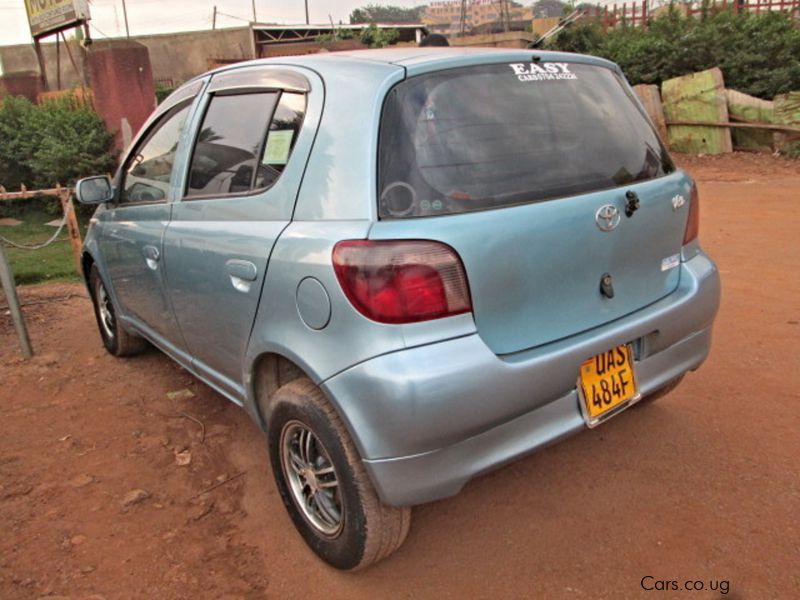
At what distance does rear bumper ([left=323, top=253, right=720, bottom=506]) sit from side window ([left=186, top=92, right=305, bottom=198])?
936 mm

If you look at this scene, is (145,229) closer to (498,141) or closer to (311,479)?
(311,479)

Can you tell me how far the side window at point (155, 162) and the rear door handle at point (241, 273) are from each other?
0.86 m

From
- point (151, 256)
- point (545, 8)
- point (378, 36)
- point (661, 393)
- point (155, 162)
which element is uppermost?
point (545, 8)

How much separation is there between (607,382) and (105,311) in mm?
3590

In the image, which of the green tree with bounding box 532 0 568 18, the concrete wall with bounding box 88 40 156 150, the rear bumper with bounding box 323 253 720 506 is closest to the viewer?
the rear bumper with bounding box 323 253 720 506

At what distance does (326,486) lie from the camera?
228 cm

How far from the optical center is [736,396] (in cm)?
335

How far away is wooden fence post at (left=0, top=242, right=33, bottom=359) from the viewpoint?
435cm

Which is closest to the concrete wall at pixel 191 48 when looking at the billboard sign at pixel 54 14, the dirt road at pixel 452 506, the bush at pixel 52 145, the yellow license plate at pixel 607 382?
the billboard sign at pixel 54 14

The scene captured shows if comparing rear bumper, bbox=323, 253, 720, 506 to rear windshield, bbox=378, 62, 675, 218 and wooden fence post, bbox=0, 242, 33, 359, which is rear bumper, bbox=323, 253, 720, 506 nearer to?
rear windshield, bbox=378, 62, 675, 218

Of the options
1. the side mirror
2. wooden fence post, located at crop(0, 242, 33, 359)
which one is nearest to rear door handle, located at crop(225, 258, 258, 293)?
the side mirror

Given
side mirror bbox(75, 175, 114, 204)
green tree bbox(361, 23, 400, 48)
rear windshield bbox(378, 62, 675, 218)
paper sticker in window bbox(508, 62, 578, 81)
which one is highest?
green tree bbox(361, 23, 400, 48)

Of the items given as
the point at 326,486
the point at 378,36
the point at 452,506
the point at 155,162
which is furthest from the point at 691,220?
the point at 378,36

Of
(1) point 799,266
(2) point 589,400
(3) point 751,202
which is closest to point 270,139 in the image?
(2) point 589,400
